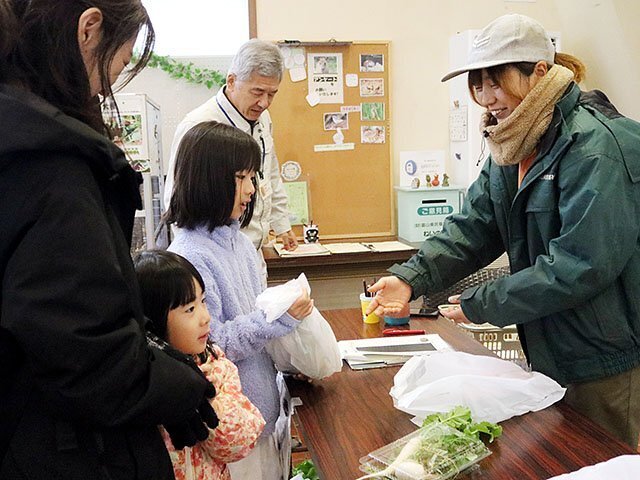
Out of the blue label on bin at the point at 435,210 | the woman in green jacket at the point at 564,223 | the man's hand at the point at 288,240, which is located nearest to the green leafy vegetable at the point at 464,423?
the woman in green jacket at the point at 564,223

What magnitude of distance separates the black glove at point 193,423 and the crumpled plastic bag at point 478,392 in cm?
51

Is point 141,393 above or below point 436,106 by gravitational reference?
below

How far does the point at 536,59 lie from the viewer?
61.1 inches

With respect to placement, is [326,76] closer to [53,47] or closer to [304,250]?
[304,250]

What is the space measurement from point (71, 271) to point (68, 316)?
2.2 inches

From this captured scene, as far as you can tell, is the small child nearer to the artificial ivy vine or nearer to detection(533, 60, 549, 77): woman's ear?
detection(533, 60, 549, 77): woman's ear

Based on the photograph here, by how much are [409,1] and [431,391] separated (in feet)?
10.8

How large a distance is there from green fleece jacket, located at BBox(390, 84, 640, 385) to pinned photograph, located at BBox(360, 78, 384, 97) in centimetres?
251

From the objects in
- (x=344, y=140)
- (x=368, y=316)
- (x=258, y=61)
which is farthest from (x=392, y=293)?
(x=344, y=140)

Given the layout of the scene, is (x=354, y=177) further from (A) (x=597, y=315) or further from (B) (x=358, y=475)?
(B) (x=358, y=475)

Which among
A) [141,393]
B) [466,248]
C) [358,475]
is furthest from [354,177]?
[141,393]

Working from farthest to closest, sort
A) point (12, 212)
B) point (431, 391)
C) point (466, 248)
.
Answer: point (466, 248) < point (431, 391) < point (12, 212)

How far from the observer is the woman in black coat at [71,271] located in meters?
0.78

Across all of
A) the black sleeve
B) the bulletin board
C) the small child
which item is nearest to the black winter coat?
the black sleeve
